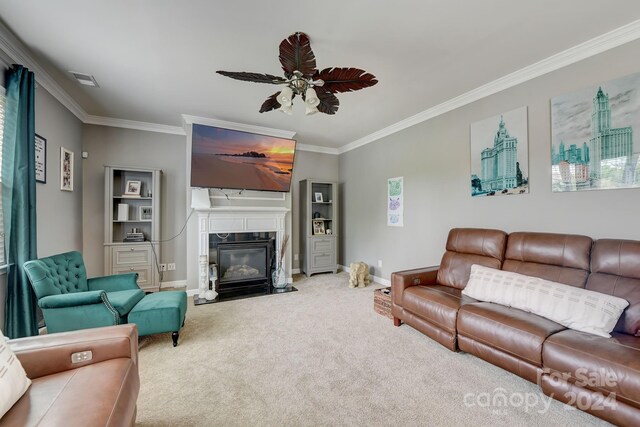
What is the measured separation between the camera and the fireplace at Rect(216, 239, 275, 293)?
4.06 m

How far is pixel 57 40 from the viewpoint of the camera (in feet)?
7.07

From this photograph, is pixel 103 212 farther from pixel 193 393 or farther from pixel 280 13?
pixel 280 13

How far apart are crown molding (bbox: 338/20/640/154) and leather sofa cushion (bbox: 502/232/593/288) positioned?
1550 mm

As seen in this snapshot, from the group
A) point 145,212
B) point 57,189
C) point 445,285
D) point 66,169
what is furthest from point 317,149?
point 57,189

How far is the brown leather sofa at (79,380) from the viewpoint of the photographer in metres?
0.98

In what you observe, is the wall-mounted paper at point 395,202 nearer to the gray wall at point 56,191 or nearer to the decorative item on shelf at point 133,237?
the decorative item on shelf at point 133,237

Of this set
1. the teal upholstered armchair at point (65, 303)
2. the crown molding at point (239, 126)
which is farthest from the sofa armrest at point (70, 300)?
the crown molding at point (239, 126)

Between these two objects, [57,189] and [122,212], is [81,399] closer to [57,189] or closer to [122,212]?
[57,189]

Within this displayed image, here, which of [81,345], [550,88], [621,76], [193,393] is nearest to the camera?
[81,345]

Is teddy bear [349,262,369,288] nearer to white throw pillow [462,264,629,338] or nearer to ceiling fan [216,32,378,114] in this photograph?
white throw pillow [462,264,629,338]

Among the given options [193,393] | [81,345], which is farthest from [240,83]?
[193,393]

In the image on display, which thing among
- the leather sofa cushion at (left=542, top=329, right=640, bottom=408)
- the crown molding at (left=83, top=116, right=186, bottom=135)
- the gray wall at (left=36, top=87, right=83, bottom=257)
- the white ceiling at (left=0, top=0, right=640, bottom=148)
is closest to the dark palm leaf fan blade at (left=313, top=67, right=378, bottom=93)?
the white ceiling at (left=0, top=0, right=640, bottom=148)

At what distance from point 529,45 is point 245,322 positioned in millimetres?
3807

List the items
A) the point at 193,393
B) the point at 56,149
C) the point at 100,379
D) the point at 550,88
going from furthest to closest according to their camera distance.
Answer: the point at 56,149
the point at 550,88
the point at 193,393
the point at 100,379
